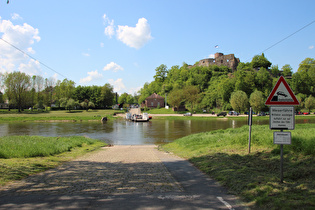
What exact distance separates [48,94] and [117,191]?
11354 cm

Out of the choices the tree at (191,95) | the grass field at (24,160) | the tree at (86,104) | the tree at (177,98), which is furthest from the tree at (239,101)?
the grass field at (24,160)

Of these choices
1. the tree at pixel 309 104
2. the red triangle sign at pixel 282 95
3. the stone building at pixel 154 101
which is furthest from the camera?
the stone building at pixel 154 101

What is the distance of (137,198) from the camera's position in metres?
4.77

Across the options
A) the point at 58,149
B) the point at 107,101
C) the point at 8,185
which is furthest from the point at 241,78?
the point at 8,185

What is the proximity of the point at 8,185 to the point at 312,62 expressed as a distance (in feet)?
430

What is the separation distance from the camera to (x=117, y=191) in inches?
207

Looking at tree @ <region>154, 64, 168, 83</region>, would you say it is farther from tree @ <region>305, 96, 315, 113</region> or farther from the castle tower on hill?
tree @ <region>305, 96, 315, 113</region>

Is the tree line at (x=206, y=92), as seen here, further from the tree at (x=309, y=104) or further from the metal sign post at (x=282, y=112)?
the metal sign post at (x=282, y=112)

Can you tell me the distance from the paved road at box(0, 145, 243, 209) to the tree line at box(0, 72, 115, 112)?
9340cm

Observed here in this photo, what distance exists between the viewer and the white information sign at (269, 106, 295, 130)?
571cm

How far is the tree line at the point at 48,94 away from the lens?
85938 millimetres

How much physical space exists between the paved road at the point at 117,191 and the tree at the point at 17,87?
94.0 m

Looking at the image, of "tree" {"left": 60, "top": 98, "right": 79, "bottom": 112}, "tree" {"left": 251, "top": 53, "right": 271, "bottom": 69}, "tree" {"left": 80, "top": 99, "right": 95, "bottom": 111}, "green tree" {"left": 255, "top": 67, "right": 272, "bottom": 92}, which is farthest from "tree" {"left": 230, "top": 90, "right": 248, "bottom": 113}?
"tree" {"left": 60, "top": 98, "right": 79, "bottom": 112}

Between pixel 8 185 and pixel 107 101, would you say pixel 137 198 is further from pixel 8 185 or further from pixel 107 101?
pixel 107 101
